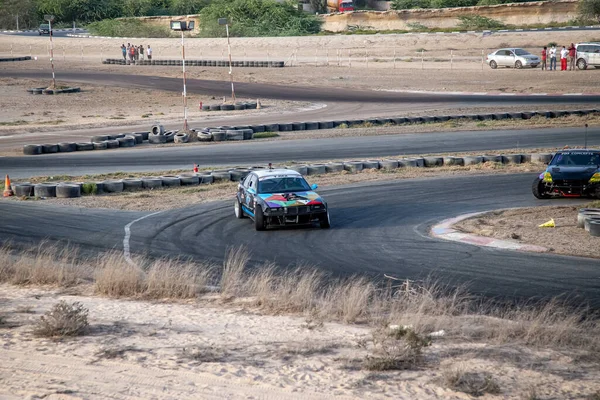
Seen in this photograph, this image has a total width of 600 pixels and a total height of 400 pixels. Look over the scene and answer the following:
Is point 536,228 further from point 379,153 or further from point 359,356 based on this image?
point 379,153

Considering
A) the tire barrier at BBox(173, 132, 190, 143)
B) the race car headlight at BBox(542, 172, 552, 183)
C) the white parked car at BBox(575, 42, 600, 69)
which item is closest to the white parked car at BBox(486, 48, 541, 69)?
the white parked car at BBox(575, 42, 600, 69)

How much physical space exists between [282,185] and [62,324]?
930 centimetres

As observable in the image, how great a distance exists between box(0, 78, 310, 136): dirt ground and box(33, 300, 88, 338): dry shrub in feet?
100

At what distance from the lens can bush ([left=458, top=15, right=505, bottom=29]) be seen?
3265 inches

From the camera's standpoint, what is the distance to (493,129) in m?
36.4

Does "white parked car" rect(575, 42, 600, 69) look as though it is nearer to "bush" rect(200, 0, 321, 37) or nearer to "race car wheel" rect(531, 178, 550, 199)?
"bush" rect(200, 0, 321, 37)

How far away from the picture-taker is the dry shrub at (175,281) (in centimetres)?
1291

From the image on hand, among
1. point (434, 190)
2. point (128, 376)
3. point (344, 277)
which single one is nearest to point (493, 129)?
point (434, 190)

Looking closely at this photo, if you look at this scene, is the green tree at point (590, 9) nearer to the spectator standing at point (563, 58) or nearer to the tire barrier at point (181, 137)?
the spectator standing at point (563, 58)

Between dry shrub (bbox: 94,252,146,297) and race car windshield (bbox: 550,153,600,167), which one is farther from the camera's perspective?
race car windshield (bbox: 550,153,600,167)

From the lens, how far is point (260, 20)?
315ft

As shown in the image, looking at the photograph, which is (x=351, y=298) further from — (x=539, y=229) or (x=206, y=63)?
(x=206, y=63)

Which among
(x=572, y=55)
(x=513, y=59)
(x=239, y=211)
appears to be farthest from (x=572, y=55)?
(x=239, y=211)

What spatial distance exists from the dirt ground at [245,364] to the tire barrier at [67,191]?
37.7 ft
